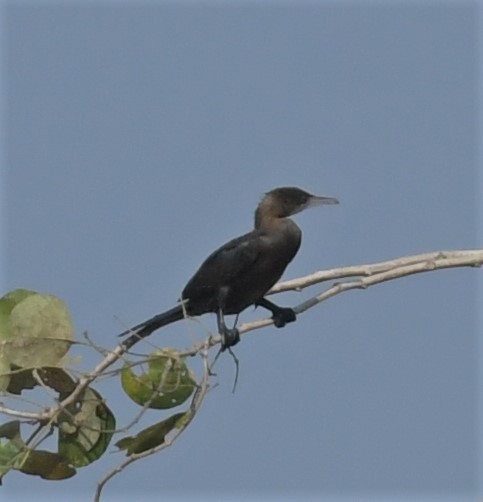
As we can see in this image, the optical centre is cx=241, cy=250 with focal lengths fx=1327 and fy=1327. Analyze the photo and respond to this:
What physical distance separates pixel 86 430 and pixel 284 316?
4.36 ft

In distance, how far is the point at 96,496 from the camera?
3.42 meters

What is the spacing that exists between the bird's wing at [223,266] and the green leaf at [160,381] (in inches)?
49.1

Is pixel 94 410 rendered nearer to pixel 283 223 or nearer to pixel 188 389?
pixel 188 389

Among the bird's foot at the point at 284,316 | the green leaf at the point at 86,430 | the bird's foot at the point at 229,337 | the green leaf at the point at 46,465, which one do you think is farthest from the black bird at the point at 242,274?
the green leaf at the point at 46,465

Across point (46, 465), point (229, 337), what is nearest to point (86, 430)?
point (46, 465)

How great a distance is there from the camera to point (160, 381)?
381 cm

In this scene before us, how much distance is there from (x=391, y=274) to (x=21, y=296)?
1150mm

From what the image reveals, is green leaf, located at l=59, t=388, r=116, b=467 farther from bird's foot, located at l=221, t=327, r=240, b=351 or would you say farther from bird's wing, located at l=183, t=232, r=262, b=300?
bird's wing, located at l=183, t=232, r=262, b=300

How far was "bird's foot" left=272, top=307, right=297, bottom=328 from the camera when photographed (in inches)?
200

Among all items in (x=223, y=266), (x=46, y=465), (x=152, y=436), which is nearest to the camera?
(x=152, y=436)

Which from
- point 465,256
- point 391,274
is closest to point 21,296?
point 391,274

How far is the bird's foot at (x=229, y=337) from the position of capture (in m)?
4.40

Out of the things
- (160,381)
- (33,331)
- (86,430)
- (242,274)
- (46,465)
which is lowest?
(46,465)

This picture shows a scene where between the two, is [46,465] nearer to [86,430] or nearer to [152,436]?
[86,430]
